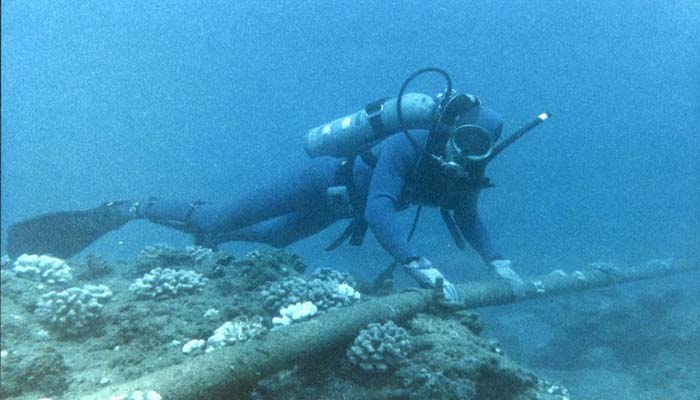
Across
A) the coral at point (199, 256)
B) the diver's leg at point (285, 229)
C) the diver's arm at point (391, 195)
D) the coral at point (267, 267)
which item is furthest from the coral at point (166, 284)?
the diver's leg at point (285, 229)

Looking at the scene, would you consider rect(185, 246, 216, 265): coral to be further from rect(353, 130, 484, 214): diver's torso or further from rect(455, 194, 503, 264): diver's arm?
rect(455, 194, 503, 264): diver's arm

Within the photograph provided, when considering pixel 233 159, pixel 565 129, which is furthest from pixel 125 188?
pixel 565 129

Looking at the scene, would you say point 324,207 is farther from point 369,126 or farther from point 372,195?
point 372,195

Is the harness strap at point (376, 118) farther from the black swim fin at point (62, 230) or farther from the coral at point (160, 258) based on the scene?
the black swim fin at point (62, 230)

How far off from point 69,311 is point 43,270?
62.0 inches

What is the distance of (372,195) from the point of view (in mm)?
5965

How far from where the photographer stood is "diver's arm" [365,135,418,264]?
568 cm

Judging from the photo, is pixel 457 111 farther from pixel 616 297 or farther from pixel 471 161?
pixel 616 297

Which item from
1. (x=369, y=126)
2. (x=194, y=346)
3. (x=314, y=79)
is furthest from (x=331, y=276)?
(x=314, y=79)

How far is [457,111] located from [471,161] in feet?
2.67

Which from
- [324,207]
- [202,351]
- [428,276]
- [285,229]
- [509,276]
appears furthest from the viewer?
[285,229]

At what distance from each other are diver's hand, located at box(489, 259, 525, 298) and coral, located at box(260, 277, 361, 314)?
2870 millimetres

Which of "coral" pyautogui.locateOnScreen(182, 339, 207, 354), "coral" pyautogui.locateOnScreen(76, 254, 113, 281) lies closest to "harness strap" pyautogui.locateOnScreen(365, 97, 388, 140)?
"coral" pyautogui.locateOnScreen(76, 254, 113, 281)

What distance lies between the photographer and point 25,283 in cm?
475
